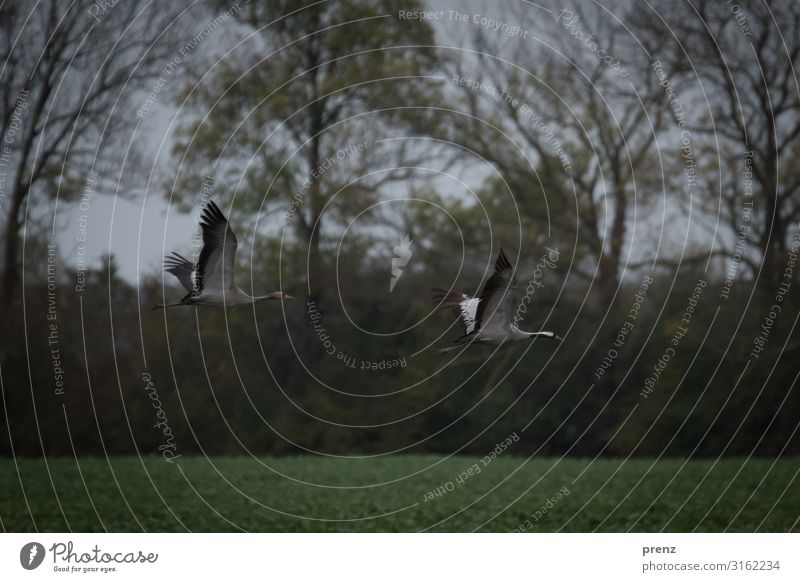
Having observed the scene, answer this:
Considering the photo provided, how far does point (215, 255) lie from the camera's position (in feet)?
36.1

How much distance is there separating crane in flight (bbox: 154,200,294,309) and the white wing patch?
69.3 inches

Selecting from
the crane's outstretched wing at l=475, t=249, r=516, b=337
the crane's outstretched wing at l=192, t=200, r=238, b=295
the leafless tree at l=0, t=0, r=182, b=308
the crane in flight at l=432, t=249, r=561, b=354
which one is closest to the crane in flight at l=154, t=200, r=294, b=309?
the crane's outstretched wing at l=192, t=200, r=238, b=295

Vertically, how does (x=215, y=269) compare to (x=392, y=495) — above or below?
above

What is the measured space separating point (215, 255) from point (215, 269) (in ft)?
0.49

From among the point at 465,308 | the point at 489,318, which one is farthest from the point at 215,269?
the point at 489,318

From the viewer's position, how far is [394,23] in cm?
3078

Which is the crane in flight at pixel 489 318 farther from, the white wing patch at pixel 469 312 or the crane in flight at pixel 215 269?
the crane in flight at pixel 215 269

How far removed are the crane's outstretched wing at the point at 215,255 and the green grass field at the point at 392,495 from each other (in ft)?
19.8

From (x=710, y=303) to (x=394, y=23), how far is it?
11996 millimetres

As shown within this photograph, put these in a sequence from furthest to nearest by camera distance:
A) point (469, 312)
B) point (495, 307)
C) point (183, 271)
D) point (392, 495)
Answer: point (392, 495) → point (183, 271) → point (469, 312) → point (495, 307)

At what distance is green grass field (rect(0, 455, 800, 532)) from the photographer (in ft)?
54.1

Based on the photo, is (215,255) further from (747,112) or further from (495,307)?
(747,112)

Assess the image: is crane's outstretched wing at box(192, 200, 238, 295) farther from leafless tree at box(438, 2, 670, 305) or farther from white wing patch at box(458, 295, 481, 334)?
leafless tree at box(438, 2, 670, 305)
